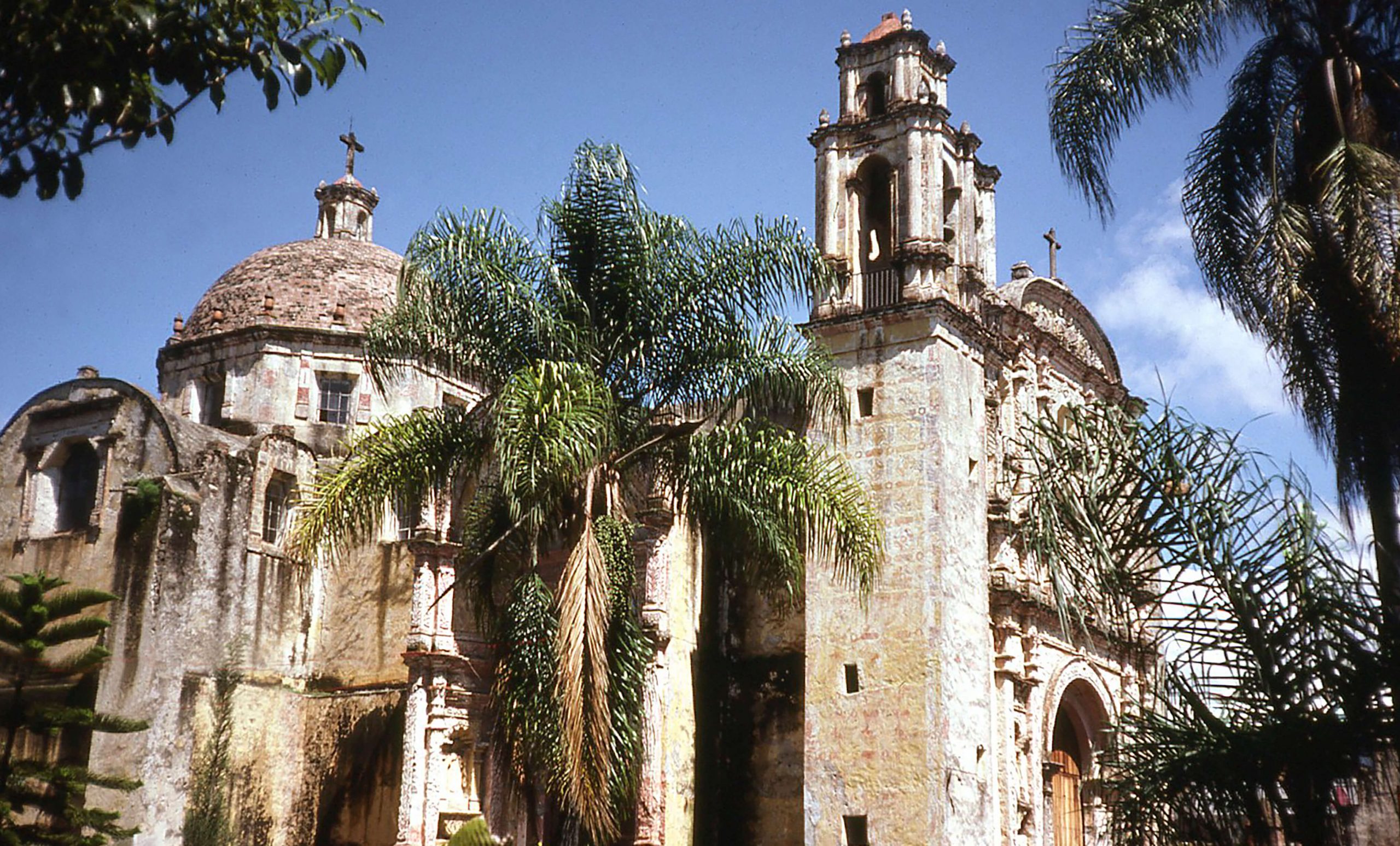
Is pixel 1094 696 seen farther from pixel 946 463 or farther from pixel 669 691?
pixel 669 691

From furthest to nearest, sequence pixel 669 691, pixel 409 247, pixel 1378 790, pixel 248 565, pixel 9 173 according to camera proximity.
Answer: pixel 248 565 → pixel 669 691 → pixel 409 247 → pixel 1378 790 → pixel 9 173

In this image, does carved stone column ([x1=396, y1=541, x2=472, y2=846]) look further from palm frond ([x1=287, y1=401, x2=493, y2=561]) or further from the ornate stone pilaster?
palm frond ([x1=287, y1=401, x2=493, y2=561])

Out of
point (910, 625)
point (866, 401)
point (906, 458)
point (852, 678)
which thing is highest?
point (866, 401)

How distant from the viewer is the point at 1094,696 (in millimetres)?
22641

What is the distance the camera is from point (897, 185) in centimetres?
2084

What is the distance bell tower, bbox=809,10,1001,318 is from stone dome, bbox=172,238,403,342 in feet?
26.9

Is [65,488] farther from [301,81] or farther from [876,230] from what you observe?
[301,81]

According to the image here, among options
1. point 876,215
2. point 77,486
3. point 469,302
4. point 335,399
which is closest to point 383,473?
point 469,302

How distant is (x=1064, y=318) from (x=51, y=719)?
1522 centimetres

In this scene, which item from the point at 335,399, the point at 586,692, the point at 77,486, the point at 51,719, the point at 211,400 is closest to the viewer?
the point at 586,692

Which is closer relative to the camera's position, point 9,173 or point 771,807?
point 9,173

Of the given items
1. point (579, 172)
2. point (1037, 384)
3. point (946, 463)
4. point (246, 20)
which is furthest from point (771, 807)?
point (246, 20)

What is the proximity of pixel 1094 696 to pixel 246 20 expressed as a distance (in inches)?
723

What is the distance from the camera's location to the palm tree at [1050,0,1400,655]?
400 inches
